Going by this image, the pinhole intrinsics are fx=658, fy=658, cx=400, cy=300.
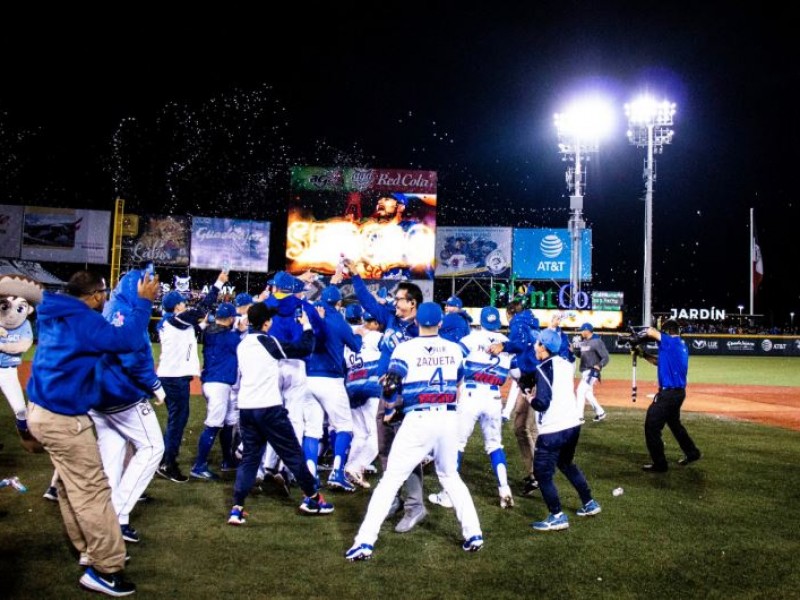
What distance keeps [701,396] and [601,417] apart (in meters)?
6.75

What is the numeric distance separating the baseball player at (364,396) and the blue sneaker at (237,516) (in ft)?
5.72

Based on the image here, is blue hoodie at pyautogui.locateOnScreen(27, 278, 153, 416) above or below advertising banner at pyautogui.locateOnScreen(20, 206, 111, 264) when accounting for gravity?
below

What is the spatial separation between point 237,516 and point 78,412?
2.09 meters

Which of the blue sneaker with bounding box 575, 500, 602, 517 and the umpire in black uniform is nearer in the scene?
the blue sneaker with bounding box 575, 500, 602, 517

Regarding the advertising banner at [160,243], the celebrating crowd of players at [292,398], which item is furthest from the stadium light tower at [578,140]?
the advertising banner at [160,243]

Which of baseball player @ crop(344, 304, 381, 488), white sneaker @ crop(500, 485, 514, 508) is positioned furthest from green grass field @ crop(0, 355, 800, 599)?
baseball player @ crop(344, 304, 381, 488)

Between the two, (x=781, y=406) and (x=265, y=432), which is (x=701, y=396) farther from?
(x=265, y=432)

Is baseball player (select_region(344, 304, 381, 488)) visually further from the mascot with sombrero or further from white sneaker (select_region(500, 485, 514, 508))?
the mascot with sombrero

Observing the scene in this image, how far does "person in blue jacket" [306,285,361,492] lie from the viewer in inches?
285

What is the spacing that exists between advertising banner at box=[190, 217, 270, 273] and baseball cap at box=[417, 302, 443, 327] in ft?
129

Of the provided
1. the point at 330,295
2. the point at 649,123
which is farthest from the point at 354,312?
the point at 649,123

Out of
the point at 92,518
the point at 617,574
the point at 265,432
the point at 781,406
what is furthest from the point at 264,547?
the point at 781,406

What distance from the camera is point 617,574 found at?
4953 mm

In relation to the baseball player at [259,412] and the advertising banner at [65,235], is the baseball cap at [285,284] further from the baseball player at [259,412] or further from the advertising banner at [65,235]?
the advertising banner at [65,235]
